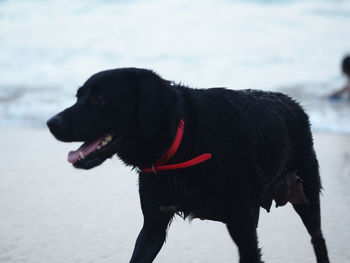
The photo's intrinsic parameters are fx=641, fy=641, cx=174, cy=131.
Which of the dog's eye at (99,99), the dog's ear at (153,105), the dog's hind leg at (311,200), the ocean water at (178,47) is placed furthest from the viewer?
the ocean water at (178,47)

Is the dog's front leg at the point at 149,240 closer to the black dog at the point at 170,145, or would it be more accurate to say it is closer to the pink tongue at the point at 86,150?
the black dog at the point at 170,145

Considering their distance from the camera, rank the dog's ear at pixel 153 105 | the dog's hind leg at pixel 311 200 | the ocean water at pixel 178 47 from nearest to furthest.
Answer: the dog's ear at pixel 153 105, the dog's hind leg at pixel 311 200, the ocean water at pixel 178 47

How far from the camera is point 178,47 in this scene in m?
16.1

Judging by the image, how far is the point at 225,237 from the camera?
443cm

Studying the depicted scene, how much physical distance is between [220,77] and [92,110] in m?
10.6

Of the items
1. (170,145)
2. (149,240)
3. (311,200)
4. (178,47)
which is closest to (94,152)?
(170,145)

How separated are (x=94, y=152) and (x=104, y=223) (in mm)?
1817

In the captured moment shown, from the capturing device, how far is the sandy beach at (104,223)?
4.09 meters

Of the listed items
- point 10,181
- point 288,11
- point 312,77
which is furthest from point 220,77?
point 10,181

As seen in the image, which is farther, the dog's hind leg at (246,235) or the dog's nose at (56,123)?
the dog's hind leg at (246,235)

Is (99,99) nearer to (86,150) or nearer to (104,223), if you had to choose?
(86,150)

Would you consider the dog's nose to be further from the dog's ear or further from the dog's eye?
the dog's ear

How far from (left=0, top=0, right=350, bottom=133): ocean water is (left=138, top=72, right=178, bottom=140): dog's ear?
6.83 m

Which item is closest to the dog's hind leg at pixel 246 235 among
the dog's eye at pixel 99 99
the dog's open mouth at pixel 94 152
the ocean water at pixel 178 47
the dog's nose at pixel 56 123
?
the dog's open mouth at pixel 94 152
